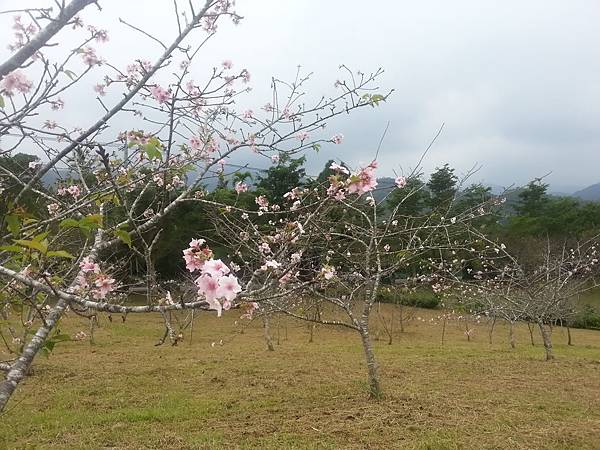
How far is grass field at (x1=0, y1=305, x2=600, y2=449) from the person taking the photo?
465cm

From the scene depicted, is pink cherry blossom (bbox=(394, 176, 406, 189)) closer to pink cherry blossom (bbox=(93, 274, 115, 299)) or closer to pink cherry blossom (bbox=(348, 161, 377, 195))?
pink cherry blossom (bbox=(348, 161, 377, 195))

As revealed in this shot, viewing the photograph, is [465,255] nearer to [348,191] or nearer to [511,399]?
[511,399]

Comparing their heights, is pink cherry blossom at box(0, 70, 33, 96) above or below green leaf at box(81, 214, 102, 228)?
above

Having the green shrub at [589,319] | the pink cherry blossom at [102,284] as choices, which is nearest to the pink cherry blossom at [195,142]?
the pink cherry blossom at [102,284]

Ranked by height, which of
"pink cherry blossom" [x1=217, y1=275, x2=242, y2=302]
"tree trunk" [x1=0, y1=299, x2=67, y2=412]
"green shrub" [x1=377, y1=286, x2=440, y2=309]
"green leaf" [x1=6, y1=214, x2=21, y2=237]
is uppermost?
"green shrub" [x1=377, y1=286, x2=440, y2=309]

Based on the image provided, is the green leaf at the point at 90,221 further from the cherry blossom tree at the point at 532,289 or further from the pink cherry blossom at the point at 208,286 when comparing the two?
the cherry blossom tree at the point at 532,289

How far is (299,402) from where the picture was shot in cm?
595

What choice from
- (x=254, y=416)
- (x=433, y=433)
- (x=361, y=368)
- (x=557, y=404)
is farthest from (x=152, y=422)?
(x=557, y=404)

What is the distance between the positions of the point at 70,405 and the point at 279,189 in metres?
12.0

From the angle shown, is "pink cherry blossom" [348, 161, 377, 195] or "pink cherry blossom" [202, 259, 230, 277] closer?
"pink cherry blossom" [202, 259, 230, 277]

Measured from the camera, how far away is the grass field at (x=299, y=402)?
4652 mm

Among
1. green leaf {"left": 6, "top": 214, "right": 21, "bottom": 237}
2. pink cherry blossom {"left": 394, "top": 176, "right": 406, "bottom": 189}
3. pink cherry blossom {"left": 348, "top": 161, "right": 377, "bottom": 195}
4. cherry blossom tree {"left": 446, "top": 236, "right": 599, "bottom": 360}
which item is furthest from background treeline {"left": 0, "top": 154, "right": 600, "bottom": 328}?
green leaf {"left": 6, "top": 214, "right": 21, "bottom": 237}

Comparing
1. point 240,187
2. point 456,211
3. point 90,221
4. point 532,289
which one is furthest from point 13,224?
point 532,289

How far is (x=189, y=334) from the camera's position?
14086 mm
